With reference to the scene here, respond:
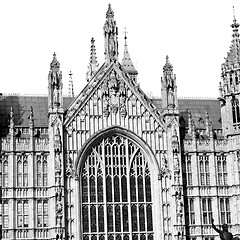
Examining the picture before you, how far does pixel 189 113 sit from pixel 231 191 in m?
8.39

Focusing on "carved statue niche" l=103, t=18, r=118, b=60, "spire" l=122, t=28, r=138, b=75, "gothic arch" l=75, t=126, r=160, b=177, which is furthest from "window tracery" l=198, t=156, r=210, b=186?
"spire" l=122, t=28, r=138, b=75

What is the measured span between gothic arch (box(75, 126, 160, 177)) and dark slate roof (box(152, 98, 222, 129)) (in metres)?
6.11

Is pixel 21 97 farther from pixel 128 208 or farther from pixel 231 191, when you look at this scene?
pixel 231 191

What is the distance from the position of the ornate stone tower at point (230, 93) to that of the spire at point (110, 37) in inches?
435

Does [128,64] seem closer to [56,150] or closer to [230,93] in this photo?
[230,93]

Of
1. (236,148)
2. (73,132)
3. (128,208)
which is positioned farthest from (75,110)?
(236,148)

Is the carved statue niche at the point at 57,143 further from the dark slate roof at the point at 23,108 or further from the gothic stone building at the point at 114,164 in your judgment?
the dark slate roof at the point at 23,108

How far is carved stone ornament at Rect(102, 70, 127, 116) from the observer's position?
2564 inches

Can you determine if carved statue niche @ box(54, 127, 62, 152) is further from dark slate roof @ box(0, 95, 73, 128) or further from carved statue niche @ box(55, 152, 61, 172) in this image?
dark slate roof @ box(0, 95, 73, 128)

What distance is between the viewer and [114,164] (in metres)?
64.1

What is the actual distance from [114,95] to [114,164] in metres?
6.47

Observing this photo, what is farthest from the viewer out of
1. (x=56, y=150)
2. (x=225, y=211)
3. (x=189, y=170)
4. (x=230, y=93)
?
(x=230, y=93)

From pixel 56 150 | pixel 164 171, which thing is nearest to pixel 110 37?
pixel 56 150

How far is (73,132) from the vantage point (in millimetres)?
63875
